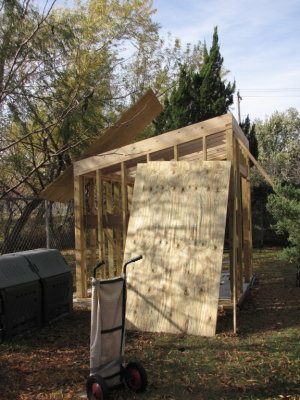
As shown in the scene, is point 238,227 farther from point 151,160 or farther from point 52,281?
point 52,281

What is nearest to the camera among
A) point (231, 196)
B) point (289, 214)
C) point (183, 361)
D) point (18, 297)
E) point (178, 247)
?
point (183, 361)

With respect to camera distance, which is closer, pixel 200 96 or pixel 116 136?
pixel 116 136

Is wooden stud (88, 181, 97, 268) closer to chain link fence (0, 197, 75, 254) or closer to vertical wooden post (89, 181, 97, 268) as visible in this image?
vertical wooden post (89, 181, 97, 268)

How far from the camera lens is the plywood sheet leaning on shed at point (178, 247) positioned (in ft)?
19.2

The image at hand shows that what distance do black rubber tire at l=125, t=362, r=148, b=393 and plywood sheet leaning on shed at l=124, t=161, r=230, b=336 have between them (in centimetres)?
192

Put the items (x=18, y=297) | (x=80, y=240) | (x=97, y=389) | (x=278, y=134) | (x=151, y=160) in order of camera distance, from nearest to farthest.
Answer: (x=97, y=389)
(x=18, y=297)
(x=80, y=240)
(x=151, y=160)
(x=278, y=134)

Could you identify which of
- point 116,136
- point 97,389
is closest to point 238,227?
point 116,136

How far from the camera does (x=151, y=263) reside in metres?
6.26

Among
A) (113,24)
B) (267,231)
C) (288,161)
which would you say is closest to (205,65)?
(113,24)

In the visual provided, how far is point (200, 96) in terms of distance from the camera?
1641 centimetres

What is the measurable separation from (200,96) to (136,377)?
13.9 meters

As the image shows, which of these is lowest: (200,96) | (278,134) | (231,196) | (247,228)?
(247,228)

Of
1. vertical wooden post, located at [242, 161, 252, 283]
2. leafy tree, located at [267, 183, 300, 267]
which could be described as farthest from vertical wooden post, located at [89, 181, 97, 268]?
leafy tree, located at [267, 183, 300, 267]

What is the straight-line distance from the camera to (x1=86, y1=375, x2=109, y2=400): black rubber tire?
357 cm
